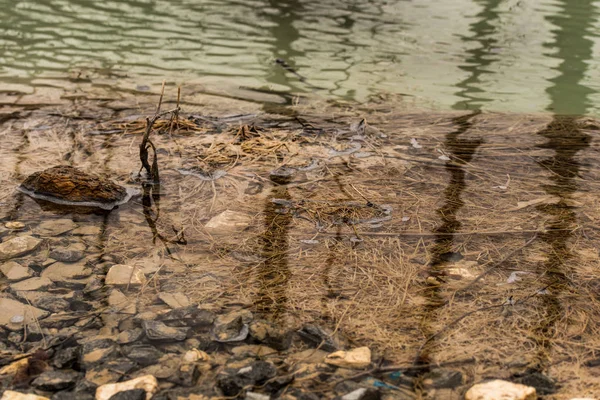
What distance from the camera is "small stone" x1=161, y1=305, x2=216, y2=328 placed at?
1.89m

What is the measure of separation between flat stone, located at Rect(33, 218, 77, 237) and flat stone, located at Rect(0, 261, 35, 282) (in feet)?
0.80

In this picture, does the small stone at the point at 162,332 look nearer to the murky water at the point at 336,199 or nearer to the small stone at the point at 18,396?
the murky water at the point at 336,199

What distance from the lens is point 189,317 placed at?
75.7 inches

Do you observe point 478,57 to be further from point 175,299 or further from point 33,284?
point 33,284

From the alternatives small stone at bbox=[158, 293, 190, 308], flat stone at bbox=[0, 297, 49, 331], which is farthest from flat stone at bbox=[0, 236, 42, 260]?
small stone at bbox=[158, 293, 190, 308]

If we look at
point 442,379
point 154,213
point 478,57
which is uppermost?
point 478,57

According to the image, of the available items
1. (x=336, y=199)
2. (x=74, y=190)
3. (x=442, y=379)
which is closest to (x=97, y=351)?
(x=442, y=379)

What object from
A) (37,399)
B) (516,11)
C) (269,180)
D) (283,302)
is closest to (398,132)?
(269,180)

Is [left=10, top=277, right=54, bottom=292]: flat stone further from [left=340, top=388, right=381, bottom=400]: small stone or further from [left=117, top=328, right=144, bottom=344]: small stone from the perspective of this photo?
[left=340, top=388, right=381, bottom=400]: small stone

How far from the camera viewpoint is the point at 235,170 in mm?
3125

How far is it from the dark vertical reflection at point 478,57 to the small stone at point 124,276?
3.39 m

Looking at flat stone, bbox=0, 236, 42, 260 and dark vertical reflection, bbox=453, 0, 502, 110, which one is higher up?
dark vertical reflection, bbox=453, 0, 502, 110

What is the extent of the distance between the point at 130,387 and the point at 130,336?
0.25 metres

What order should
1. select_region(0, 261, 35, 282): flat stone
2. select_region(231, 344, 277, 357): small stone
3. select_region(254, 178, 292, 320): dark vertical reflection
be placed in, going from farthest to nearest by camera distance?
select_region(0, 261, 35, 282): flat stone < select_region(254, 178, 292, 320): dark vertical reflection < select_region(231, 344, 277, 357): small stone
